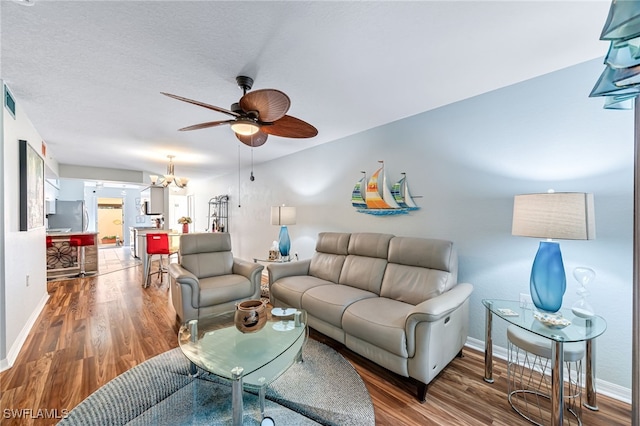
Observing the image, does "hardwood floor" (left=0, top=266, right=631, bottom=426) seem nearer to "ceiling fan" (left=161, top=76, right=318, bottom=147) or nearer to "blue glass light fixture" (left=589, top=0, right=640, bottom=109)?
"blue glass light fixture" (left=589, top=0, right=640, bottom=109)

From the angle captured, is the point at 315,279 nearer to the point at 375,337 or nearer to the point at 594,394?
the point at 375,337

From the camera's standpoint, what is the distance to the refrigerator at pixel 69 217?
6.76 metres

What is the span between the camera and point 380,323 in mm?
1958

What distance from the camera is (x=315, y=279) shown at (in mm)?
3156

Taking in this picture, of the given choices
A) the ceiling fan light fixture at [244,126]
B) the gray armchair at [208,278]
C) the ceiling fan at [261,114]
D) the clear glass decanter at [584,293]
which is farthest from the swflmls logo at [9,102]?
the clear glass decanter at [584,293]

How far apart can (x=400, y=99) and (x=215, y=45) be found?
1762 millimetres

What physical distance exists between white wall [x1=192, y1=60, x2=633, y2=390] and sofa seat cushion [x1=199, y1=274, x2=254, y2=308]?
5.37 feet

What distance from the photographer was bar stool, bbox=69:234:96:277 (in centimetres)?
495

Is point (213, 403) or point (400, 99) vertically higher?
point (400, 99)

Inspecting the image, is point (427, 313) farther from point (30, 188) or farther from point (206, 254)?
point (30, 188)

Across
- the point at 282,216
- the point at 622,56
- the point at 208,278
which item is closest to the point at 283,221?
the point at 282,216

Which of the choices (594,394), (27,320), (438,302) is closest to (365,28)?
(438,302)

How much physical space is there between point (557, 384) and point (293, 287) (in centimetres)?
219

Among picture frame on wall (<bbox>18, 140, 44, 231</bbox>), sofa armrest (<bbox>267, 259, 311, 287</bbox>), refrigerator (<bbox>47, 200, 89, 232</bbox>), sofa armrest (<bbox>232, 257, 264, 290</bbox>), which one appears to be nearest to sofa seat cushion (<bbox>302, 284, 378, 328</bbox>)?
sofa armrest (<bbox>267, 259, 311, 287</bbox>)
